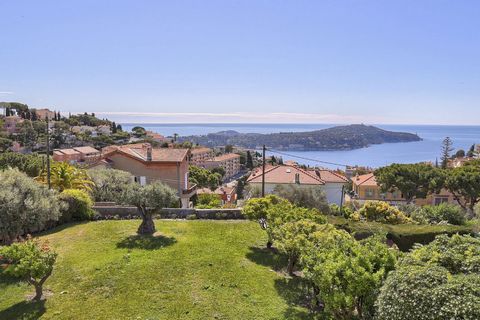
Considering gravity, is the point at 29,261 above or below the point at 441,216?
above

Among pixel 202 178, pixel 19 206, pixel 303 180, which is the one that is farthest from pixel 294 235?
pixel 202 178

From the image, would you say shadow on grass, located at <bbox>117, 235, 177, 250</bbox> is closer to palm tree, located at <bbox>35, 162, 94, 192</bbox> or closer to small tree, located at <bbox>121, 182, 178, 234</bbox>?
small tree, located at <bbox>121, 182, 178, 234</bbox>

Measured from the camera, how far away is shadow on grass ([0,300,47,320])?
1020 centimetres

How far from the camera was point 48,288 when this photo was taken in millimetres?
11875

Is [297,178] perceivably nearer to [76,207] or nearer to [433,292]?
[76,207]

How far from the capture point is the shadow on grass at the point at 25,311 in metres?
10.2

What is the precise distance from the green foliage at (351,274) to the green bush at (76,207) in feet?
51.4

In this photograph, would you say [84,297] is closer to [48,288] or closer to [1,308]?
[48,288]

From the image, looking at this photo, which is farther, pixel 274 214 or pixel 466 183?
pixel 466 183

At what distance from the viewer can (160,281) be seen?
12.3m

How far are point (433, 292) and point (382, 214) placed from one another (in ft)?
76.1

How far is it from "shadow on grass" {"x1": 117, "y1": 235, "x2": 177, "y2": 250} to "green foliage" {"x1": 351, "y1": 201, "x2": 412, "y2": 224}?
15.7m

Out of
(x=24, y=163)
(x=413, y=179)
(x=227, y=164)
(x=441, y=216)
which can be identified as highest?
(x=413, y=179)

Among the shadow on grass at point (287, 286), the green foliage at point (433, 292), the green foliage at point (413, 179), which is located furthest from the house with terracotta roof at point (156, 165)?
the green foliage at point (413, 179)
